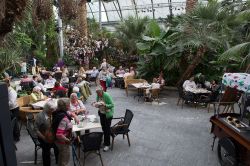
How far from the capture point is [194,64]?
12688 millimetres

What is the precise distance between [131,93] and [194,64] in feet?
10.4

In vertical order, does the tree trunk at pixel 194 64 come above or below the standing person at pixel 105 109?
above

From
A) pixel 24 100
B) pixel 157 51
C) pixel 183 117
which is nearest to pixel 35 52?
pixel 157 51

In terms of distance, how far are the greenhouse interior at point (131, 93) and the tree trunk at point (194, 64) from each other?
4cm

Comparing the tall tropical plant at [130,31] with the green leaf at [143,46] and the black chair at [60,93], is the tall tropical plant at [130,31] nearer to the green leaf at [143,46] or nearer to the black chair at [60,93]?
the green leaf at [143,46]

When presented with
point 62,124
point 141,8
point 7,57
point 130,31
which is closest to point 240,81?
point 62,124

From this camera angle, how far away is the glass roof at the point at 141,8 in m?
27.2

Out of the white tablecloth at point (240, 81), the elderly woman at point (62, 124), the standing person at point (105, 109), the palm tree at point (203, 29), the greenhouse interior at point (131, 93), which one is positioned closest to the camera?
the elderly woman at point (62, 124)

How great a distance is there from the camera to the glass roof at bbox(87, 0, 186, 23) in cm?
2725

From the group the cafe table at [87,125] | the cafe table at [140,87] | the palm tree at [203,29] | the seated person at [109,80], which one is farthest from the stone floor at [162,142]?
the seated person at [109,80]

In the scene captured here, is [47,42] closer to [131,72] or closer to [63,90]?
[131,72]

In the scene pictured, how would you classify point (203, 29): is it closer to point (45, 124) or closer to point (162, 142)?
point (162, 142)

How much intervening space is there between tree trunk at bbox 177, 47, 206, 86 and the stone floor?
217cm

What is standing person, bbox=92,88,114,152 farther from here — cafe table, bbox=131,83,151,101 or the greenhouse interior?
cafe table, bbox=131,83,151,101
